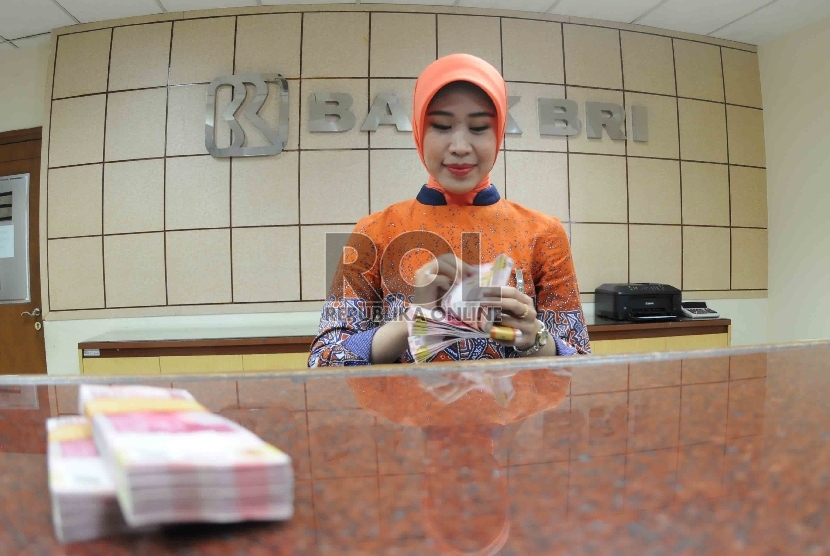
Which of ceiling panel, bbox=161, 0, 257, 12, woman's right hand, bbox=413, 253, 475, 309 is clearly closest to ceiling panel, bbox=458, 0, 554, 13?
ceiling panel, bbox=161, 0, 257, 12

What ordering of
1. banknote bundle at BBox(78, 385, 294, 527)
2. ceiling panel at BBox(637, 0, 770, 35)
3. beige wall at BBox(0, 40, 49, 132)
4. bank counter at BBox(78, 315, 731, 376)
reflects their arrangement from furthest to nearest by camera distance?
beige wall at BBox(0, 40, 49, 132), ceiling panel at BBox(637, 0, 770, 35), bank counter at BBox(78, 315, 731, 376), banknote bundle at BBox(78, 385, 294, 527)

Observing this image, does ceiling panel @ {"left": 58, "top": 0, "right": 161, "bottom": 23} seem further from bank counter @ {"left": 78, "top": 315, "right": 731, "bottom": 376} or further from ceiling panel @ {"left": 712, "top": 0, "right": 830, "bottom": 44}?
ceiling panel @ {"left": 712, "top": 0, "right": 830, "bottom": 44}

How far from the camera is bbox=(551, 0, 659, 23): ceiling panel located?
3275 mm

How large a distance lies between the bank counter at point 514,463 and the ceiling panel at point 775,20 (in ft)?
12.9

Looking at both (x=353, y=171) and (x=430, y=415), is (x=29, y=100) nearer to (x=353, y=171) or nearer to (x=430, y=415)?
(x=353, y=171)

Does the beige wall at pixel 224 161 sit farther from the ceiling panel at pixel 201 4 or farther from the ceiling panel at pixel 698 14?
the ceiling panel at pixel 698 14

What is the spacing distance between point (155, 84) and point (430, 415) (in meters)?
3.70

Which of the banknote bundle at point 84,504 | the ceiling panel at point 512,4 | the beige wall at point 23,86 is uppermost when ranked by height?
the ceiling panel at point 512,4

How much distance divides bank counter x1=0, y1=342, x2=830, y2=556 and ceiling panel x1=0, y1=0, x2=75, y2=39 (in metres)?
3.62

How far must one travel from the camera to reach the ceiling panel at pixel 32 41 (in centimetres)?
336

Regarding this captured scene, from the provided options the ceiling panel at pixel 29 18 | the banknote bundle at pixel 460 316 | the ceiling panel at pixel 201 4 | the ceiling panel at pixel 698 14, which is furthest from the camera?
the ceiling panel at pixel 698 14

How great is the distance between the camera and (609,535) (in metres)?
0.28

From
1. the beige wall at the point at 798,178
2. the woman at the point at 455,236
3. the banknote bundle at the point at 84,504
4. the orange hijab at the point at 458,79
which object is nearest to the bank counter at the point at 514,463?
the banknote bundle at the point at 84,504

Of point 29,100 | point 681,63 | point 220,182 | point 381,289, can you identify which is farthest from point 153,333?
point 681,63
